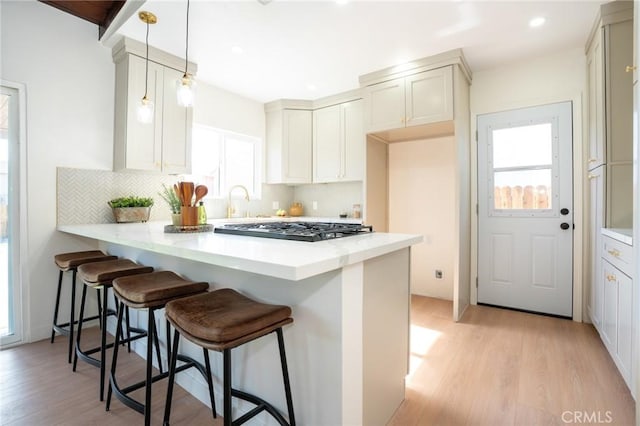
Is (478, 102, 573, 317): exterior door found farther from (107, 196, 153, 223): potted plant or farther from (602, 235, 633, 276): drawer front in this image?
(107, 196, 153, 223): potted plant

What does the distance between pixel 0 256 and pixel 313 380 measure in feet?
9.11

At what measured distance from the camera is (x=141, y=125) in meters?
2.84

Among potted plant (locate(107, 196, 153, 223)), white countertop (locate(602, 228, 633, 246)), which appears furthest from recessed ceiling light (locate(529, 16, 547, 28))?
potted plant (locate(107, 196, 153, 223))

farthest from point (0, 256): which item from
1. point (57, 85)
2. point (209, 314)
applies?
point (209, 314)

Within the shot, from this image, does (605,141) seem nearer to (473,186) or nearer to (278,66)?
(473,186)

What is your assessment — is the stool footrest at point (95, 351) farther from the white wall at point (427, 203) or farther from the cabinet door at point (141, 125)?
the white wall at point (427, 203)

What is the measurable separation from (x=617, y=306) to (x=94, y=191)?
13.4ft

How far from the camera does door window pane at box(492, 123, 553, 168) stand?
120 inches

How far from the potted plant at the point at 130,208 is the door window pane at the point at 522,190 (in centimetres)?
359

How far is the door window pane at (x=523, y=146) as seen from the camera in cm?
306

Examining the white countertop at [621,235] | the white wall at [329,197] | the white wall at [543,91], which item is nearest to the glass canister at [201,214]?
the white countertop at [621,235]

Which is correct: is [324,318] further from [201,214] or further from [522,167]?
[522,167]

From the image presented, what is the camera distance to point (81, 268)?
201 centimetres

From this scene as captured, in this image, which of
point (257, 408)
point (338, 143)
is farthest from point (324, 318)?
point (338, 143)
